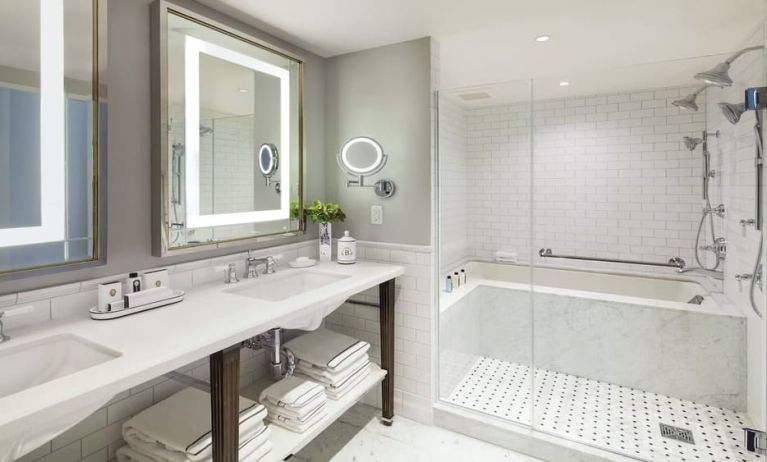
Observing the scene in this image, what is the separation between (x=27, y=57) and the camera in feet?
4.54

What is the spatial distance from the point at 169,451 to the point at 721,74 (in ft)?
9.59

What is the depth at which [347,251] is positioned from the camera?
2.55 m

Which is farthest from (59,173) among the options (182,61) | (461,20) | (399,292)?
(461,20)

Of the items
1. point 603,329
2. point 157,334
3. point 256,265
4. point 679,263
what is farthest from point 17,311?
point 679,263

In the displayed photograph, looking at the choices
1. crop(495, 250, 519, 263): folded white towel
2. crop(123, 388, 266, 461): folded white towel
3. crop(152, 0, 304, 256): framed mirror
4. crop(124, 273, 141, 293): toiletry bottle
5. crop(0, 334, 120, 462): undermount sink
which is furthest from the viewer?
crop(495, 250, 519, 263): folded white towel

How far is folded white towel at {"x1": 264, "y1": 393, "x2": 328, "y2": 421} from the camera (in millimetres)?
1832

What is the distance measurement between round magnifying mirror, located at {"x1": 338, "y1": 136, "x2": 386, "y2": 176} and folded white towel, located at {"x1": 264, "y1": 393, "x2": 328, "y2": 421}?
1413mm

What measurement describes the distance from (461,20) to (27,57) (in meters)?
1.93

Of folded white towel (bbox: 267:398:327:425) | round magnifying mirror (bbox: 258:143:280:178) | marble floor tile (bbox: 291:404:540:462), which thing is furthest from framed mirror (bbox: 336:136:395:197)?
marble floor tile (bbox: 291:404:540:462)

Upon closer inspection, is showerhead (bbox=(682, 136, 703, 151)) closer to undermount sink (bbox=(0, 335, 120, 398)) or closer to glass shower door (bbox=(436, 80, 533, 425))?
glass shower door (bbox=(436, 80, 533, 425))

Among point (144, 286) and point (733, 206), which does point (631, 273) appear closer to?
point (733, 206)

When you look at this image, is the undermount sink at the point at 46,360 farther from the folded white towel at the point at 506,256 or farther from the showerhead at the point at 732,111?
the showerhead at the point at 732,111

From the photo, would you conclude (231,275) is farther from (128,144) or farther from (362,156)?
(362,156)

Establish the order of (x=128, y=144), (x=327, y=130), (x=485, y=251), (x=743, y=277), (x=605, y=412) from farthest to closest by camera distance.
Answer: (x=327, y=130)
(x=485, y=251)
(x=605, y=412)
(x=743, y=277)
(x=128, y=144)
